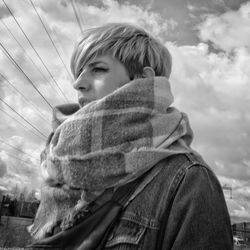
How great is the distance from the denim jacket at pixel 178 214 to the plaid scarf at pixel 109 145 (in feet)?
0.26

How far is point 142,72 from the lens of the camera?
1.35 metres

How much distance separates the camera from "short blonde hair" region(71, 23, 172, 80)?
1327 mm

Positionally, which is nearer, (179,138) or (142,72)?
(179,138)

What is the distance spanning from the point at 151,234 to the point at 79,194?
31 centimetres

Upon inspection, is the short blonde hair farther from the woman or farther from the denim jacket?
the denim jacket

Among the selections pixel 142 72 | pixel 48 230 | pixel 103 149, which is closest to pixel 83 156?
pixel 103 149

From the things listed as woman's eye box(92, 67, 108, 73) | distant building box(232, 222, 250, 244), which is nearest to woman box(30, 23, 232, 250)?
woman's eye box(92, 67, 108, 73)

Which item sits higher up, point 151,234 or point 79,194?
point 79,194

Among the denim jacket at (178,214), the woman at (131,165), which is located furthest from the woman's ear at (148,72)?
the denim jacket at (178,214)

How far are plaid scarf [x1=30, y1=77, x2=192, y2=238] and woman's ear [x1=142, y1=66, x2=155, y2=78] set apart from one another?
85mm

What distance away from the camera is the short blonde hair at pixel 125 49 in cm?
133

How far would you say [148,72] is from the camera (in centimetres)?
135

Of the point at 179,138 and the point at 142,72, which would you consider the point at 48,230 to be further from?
the point at 142,72

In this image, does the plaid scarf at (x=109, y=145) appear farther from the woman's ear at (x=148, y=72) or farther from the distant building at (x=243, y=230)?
the distant building at (x=243, y=230)
